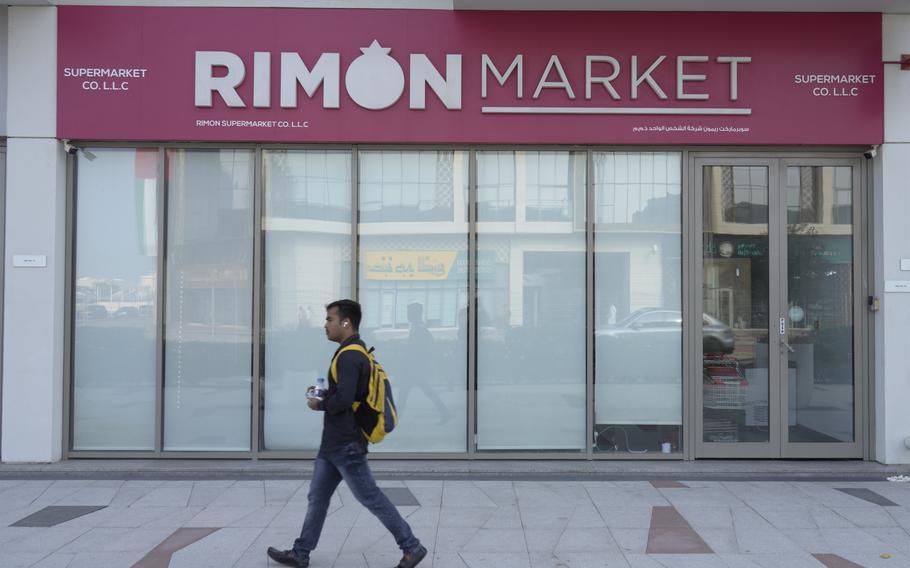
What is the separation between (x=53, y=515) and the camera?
6699 millimetres

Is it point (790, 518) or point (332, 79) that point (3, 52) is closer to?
point (332, 79)

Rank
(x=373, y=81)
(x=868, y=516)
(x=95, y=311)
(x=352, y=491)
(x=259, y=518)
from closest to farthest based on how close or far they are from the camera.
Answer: (x=352, y=491)
(x=259, y=518)
(x=868, y=516)
(x=373, y=81)
(x=95, y=311)

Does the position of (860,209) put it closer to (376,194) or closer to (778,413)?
(778,413)

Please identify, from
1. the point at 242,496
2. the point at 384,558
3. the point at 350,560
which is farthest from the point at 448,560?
the point at 242,496

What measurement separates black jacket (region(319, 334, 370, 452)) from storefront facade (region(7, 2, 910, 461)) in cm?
342

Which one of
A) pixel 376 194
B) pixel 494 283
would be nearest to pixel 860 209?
pixel 494 283

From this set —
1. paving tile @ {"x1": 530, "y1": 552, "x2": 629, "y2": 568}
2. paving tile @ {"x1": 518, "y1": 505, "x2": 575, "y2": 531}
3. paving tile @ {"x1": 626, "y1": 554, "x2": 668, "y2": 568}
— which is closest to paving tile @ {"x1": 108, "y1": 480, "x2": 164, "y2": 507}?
paving tile @ {"x1": 518, "y1": 505, "x2": 575, "y2": 531}

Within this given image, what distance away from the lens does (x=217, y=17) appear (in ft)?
27.5

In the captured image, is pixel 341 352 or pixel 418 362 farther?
pixel 418 362

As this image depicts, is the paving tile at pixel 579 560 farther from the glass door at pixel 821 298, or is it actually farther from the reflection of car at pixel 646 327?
the glass door at pixel 821 298

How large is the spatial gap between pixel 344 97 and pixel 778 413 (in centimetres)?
584

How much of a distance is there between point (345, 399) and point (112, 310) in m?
4.64

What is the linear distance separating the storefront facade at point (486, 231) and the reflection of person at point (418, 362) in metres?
0.02

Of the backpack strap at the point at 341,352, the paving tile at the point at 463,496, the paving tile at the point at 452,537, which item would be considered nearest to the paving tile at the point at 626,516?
the paving tile at the point at 463,496
